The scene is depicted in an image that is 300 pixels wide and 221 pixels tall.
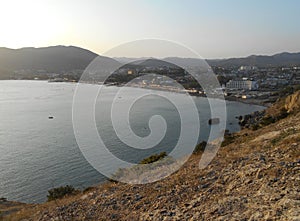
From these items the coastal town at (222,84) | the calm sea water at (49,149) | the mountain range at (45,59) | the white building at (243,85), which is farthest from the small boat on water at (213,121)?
the mountain range at (45,59)

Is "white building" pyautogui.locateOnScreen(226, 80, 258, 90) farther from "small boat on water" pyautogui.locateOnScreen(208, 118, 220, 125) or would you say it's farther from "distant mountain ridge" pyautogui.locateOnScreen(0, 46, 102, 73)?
"distant mountain ridge" pyautogui.locateOnScreen(0, 46, 102, 73)

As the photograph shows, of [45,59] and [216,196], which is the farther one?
[45,59]

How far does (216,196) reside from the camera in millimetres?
5141

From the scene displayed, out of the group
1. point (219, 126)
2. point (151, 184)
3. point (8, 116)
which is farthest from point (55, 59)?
point (151, 184)

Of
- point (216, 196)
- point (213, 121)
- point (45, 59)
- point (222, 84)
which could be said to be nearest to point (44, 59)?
point (45, 59)

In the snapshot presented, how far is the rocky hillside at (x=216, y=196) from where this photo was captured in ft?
14.2

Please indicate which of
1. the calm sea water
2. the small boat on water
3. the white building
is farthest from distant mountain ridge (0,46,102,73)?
the small boat on water

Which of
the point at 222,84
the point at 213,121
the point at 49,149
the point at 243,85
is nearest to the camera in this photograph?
the point at 49,149

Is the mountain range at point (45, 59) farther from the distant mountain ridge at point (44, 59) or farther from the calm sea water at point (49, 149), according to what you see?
the calm sea water at point (49, 149)

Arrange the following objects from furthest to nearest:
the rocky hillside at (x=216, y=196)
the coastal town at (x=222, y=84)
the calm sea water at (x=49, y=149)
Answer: the coastal town at (x=222, y=84), the calm sea water at (x=49, y=149), the rocky hillside at (x=216, y=196)

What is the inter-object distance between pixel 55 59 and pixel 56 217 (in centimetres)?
13605

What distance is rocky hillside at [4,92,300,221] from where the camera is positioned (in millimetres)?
4332

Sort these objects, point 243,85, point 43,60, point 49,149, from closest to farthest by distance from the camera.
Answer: point 49,149 < point 243,85 < point 43,60

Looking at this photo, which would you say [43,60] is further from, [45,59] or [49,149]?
[49,149]
